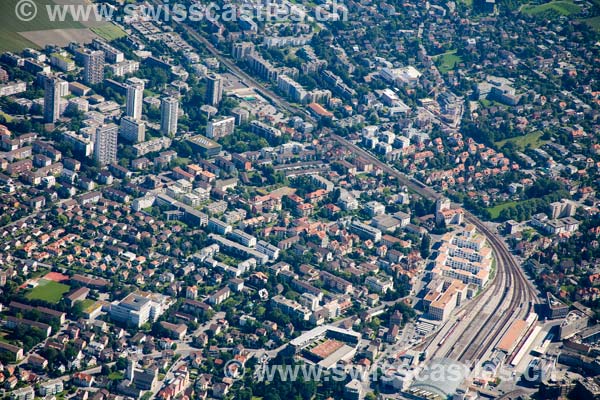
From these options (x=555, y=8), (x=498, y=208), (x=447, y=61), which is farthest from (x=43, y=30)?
(x=555, y=8)

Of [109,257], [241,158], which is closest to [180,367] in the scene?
[109,257]

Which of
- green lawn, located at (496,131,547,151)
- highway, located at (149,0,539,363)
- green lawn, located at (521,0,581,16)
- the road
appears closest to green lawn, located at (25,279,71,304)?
highway, located at (149,0,539,363)

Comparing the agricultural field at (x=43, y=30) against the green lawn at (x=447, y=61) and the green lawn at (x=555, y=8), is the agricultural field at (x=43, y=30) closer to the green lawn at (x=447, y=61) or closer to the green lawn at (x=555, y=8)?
the green lawn at (x=447, y=61)

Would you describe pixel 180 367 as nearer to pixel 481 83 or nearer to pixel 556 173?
pixel 556 173

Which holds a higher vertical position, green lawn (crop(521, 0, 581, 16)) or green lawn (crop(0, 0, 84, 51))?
green lawn (crop(521, 0, 581, 16))

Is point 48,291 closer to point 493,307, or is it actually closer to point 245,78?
point 493,307

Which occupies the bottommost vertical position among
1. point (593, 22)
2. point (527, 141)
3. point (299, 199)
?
point (299, 199)

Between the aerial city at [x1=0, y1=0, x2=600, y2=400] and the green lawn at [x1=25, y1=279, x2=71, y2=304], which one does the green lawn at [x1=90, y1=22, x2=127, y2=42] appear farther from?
the green lawn at [x1=25, y1=279, x2=71, y2=304]

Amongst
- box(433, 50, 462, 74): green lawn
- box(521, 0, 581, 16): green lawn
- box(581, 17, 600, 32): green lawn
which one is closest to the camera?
box(433, 50, 462, 74): green lawn
